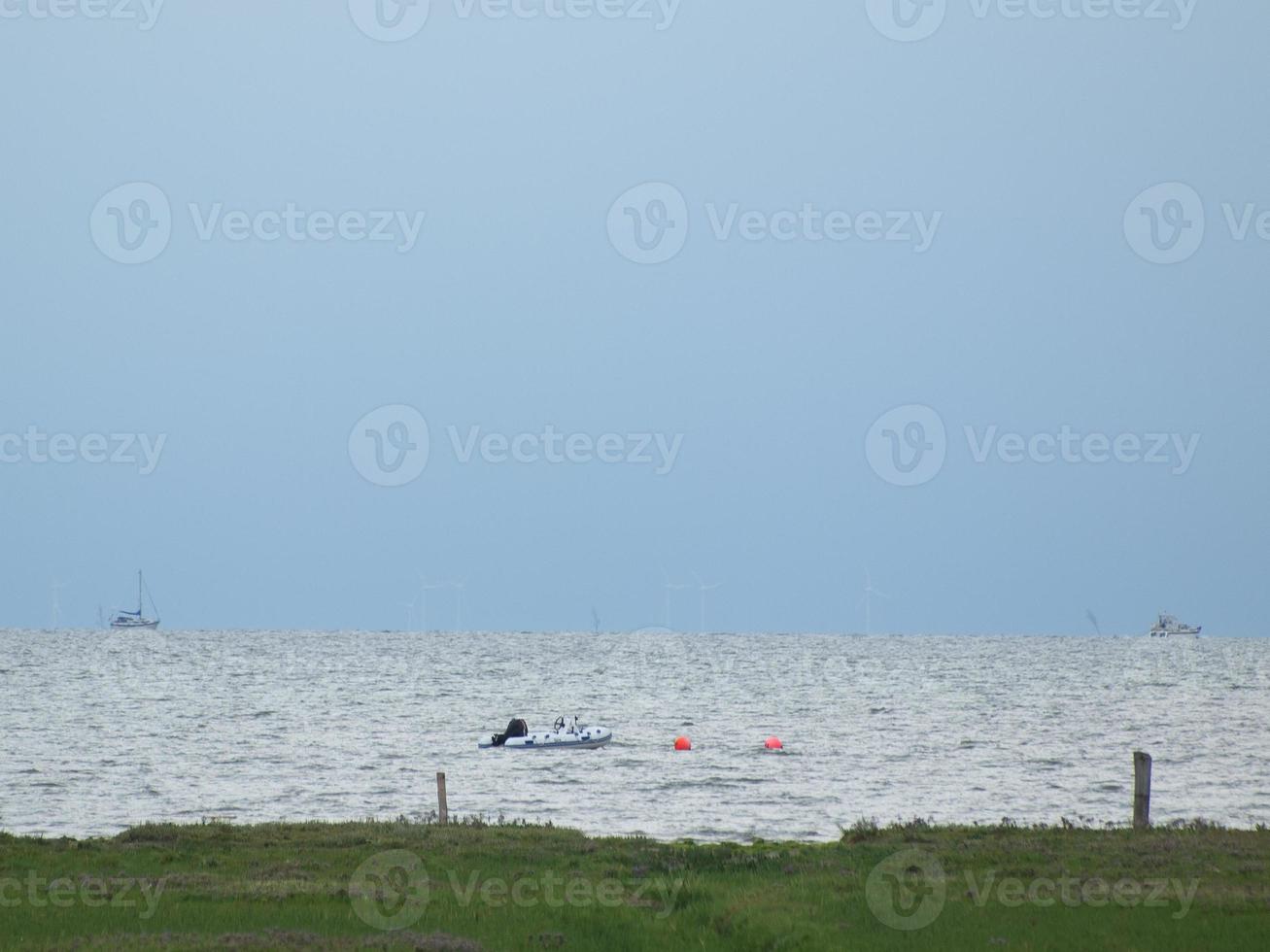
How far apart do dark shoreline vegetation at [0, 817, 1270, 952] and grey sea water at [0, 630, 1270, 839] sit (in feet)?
37.1

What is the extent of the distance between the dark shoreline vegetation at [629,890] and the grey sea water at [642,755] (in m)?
11.3

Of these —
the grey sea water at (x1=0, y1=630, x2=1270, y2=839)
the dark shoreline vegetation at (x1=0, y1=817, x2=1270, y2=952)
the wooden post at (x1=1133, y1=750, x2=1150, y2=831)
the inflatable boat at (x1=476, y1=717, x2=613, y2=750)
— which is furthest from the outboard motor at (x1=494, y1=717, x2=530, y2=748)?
the wooden post at (x1=1133, y1=750, x2=1150, y2=831)

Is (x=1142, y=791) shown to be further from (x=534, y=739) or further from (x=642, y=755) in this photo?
(x=534, y=739)

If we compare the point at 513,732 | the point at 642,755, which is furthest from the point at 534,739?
the point at 642,755

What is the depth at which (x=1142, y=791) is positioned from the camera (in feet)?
105

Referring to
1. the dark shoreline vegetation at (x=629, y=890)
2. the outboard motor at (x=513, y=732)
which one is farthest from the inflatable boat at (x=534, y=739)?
the dark shoreline vegetation at (x=629, y=890)

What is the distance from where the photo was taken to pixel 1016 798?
49.8m

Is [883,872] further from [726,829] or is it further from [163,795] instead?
[163,795]

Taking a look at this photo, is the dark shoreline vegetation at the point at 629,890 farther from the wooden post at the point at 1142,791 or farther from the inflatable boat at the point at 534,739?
the inflatable boat at the point at 534,739

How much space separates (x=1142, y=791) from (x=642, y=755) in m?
37.1

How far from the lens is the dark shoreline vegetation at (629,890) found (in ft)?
64.6

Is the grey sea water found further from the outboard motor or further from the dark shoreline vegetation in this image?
the dark shoreline vegetation

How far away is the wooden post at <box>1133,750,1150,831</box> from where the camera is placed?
31594 millimetres

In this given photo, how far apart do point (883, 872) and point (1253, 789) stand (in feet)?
106
